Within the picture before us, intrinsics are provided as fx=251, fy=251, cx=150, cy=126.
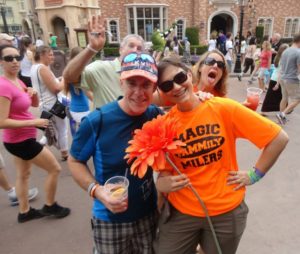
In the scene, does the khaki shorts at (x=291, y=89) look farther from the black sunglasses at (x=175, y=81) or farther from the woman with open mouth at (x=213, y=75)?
the black sunglasses at (x=175, y=81)

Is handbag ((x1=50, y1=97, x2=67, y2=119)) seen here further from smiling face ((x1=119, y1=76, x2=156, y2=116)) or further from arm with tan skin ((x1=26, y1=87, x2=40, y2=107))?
smiling face ((x1=119, y1=76, x2=156, y2=116))

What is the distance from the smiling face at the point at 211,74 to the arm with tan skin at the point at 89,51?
0.95 meters

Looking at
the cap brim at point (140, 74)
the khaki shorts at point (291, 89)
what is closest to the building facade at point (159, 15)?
the khaki shorts at point (291, 89)

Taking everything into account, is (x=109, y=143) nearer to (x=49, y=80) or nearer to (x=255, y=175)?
(x=255, y=175)

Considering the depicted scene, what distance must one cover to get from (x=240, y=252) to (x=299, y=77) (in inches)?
197

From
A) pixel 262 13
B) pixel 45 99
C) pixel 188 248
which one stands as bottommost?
pixel 188 248

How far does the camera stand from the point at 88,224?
9.78 feet

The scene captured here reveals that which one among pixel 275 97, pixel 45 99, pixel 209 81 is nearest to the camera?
pixel 209 81

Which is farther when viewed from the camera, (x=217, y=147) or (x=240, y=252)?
(x=240, y=252)

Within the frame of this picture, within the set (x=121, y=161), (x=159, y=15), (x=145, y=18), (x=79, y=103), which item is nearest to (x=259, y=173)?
(x=121, y=161)

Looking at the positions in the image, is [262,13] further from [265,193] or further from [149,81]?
[149,81]

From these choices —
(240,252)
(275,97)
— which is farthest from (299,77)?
(240,252)

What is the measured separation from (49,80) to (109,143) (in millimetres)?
2676

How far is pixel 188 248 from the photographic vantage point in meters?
1.65
